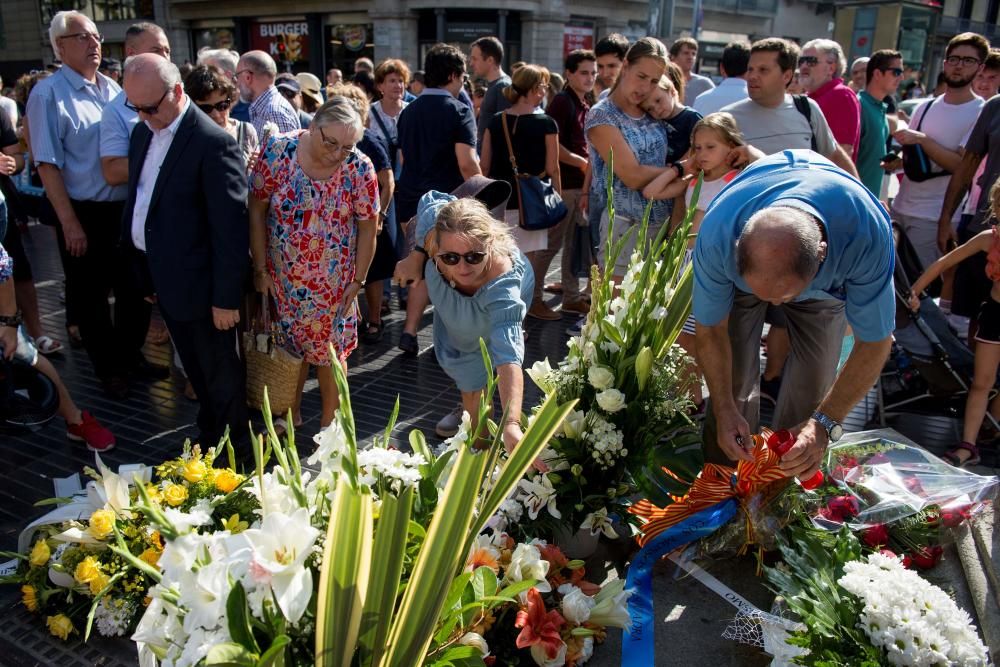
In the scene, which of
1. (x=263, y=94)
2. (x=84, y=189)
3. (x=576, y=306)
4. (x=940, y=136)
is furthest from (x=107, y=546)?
(x=940, y=136)

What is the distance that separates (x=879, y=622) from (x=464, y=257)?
176 centimetres

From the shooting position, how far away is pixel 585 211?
6.07m

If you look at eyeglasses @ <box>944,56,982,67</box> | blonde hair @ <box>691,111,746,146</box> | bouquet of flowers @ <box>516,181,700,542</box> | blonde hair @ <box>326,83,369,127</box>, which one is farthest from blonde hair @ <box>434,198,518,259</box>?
eyeglasses @ <box>944,56,982,67</box>

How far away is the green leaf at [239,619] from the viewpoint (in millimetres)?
1305

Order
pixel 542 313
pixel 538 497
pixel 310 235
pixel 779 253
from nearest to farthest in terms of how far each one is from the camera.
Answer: pixel 779 253, pixel 538 497, pixel 310 235, pixel 542 313

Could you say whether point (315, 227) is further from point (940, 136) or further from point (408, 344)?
point (940, 136)

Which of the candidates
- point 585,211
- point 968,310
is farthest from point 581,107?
point 968,310

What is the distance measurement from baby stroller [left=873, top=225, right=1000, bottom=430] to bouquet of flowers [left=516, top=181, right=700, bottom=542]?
193cm

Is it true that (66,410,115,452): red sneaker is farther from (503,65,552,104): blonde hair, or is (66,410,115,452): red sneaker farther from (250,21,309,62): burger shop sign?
(250,21,309,62): burger shop sign

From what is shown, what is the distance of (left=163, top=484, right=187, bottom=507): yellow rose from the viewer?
2.18 meters

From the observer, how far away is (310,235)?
11.8 ft

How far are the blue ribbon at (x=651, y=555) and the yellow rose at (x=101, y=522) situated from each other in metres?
Answer: 1.66

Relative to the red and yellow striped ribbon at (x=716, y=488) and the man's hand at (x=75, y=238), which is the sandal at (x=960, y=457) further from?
the man's hand at (x=75, y=238)

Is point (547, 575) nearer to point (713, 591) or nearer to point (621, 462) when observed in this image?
point (621, 462)
